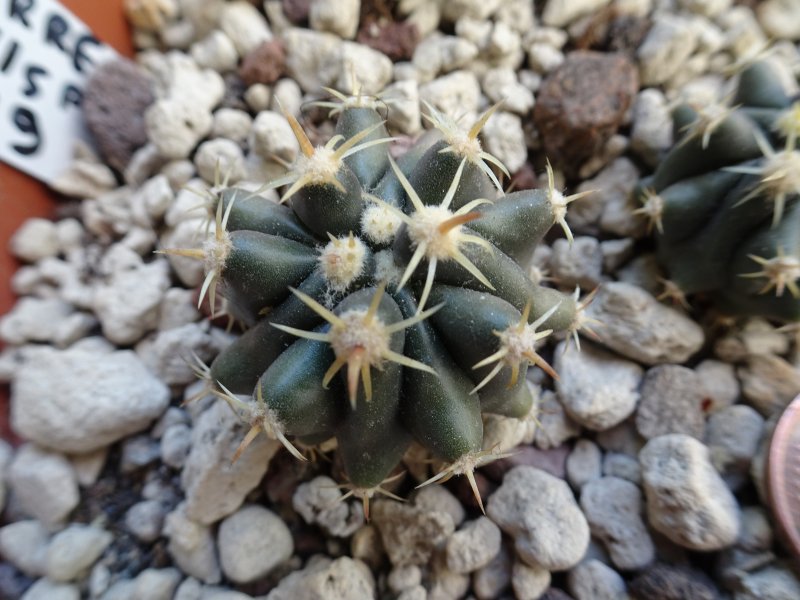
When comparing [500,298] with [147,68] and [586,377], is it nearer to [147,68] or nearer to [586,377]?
[586,377]

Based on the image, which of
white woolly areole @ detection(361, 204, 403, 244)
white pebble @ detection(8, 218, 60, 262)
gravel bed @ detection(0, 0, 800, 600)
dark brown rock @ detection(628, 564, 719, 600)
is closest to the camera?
white woolly areole @ detection(361, 204, 403, 244)

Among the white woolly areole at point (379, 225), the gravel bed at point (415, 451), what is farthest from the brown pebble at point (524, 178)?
the white woolly areole at point (379, 225)

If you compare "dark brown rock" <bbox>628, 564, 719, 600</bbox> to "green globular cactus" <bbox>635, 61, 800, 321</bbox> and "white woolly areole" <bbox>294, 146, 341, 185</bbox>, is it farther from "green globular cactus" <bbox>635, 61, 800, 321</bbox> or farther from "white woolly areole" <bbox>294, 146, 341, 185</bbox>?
"white woolly areole" <bbox>294, 146, 341, 185</bbox>

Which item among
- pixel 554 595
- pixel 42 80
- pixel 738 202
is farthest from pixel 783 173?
pixel 42 80

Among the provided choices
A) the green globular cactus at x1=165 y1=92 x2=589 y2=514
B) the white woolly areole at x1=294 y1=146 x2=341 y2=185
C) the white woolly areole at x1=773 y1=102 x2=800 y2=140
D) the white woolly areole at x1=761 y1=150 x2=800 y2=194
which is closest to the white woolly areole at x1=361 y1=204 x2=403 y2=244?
the green globular cactus at x1=165 y1=92 x2=589 y2=514

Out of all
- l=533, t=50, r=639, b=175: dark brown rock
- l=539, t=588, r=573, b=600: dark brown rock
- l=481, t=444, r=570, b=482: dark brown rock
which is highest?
l=533, t=50, r=639, b=175: dark brown rock
